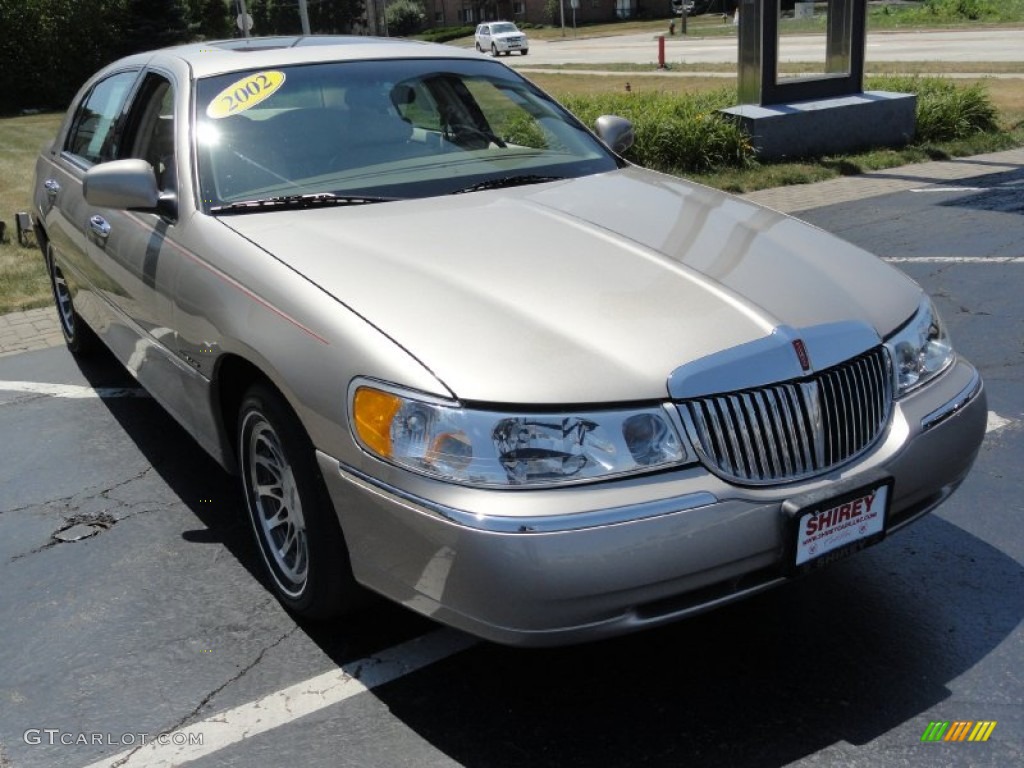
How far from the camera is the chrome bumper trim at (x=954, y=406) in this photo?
124 inches

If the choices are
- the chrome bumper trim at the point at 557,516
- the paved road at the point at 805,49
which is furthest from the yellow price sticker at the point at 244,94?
the paved road at the point at 805,49

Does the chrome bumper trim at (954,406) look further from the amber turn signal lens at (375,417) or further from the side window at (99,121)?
the side window at (99,121)

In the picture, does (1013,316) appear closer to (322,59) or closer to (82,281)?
(322,59)

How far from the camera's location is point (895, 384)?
124 inches

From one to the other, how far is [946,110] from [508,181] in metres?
11.0

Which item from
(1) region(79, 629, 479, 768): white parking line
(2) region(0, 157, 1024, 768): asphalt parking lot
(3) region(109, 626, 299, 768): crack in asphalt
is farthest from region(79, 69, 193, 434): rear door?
(1) region(79, 629, 479, 768): white parking line

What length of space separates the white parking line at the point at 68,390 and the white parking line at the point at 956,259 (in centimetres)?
495

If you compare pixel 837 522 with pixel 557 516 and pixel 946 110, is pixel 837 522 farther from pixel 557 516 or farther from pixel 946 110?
pixel 946 110

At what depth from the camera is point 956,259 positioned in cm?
777

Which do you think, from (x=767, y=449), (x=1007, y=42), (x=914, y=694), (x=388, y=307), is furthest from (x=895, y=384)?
(x=1007, y=42)

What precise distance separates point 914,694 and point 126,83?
4.14m

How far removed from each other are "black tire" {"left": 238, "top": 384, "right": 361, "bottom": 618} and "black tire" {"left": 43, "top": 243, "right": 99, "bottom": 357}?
3040 millimetres

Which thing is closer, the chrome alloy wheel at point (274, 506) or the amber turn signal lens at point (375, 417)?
the amber turn signal lens at point (375, 417)

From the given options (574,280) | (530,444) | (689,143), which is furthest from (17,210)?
(530,444)
